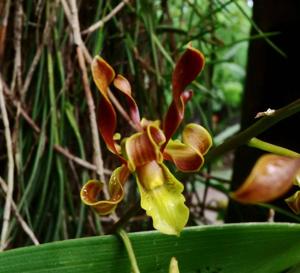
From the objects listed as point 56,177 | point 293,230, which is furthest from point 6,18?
point 293,230

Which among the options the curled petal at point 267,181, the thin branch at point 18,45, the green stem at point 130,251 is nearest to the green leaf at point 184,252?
the green stem at point 130,251

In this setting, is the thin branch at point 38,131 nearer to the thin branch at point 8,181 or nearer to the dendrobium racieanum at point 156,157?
the thin branch at point 8,181

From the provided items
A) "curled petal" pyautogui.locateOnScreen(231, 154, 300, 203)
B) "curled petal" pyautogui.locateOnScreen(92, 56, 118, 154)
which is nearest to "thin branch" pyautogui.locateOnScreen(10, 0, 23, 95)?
"curled petal" pyautogui.locateOnScreen(92, 56, 118, 154)

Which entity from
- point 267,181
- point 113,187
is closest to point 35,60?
point 113,187

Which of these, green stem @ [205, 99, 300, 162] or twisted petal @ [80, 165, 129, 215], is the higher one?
green stem @ [205, 99, 300, 162]

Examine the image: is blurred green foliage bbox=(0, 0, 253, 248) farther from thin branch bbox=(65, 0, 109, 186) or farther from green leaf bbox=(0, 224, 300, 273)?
green leaf bbox=(0, 224, 300, 273)

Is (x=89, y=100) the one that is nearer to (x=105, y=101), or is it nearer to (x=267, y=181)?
(x=105, y=101)

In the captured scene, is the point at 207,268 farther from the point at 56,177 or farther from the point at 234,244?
the point at 56,177
